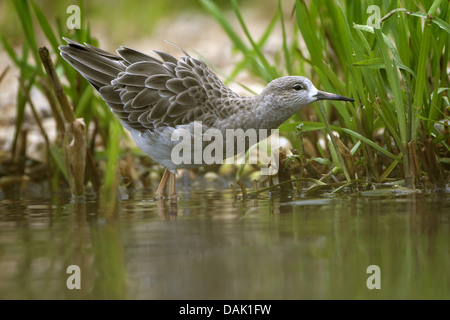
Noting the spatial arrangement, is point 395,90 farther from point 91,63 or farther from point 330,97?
point 91,63

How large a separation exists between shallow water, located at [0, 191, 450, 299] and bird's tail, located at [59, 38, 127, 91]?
1.37m

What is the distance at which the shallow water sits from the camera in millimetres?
2736

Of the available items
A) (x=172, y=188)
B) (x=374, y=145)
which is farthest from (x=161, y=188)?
(x=374, y=145)

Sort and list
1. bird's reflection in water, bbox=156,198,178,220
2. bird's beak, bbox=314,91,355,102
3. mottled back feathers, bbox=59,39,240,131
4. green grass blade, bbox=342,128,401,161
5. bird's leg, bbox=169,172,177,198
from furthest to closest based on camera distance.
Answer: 1. bird's leg, bbox=169,172,177,198
2. mottled back feathers, bbox=59,39,240,131
3. bird's beak, bbox=314,91,355,102
4. green grass blade, bbox=342,128,401,161
5. bird's reflection in water, bbox=156,198,178,220

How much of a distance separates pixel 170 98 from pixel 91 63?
0.78 metres

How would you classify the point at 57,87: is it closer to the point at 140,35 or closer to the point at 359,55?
the point at 359,55

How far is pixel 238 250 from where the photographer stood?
3.35 metres

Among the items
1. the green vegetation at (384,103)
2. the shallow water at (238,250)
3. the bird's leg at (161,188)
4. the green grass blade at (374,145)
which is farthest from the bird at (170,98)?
the shallow water at (238,250)

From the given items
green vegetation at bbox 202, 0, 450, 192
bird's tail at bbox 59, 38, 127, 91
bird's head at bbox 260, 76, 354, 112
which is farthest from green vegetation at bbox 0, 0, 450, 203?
bird's tail at bbox 59, 38, 127, 91

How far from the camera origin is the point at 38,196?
617cm

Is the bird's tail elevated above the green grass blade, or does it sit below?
above

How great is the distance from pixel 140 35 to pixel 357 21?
25.0ft

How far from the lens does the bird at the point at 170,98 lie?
5.38 metres

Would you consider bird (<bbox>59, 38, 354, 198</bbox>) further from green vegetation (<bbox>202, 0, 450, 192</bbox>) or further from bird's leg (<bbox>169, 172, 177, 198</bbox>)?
green vegetation (<bbox>202, 0, 450, 192</bbox>)
